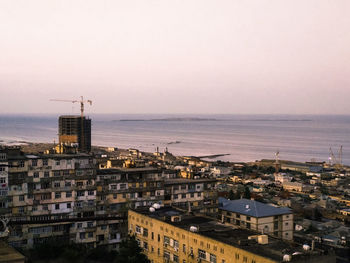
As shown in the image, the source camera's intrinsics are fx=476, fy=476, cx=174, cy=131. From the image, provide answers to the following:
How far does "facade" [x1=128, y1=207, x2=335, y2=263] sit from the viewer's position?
58.0 feet

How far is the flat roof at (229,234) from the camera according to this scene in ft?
59.0

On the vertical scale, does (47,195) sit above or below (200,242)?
above

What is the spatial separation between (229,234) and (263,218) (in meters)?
9.22

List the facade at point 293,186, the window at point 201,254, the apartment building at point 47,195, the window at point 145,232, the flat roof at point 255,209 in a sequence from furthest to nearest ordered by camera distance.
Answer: the facade at point 293,186
the flat roof at point 255,209
the apartment building at point 47,195
the window at point 145,232
the window at point 201,254

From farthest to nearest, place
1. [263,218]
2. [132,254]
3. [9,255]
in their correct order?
[263,218] < [9,255] < [132,254]

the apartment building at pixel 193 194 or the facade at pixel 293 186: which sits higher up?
the apartment building at pixel 193 194

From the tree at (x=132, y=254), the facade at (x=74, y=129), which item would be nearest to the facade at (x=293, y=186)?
the tree at (x=132, y=254)

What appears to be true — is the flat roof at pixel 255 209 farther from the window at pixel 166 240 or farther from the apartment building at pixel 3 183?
the apartment building at pixel 3 183

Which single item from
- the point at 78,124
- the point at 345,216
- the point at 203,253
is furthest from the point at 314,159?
the point at 203,253

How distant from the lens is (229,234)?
20703 mm

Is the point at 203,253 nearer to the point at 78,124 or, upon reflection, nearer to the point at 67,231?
the point at 67,231

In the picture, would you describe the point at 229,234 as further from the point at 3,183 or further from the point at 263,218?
the point at 3,183

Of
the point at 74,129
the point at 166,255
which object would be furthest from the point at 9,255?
the point at 74,129

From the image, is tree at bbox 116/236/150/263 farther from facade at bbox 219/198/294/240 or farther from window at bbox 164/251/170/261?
facade at bbox 219/198/294/240
